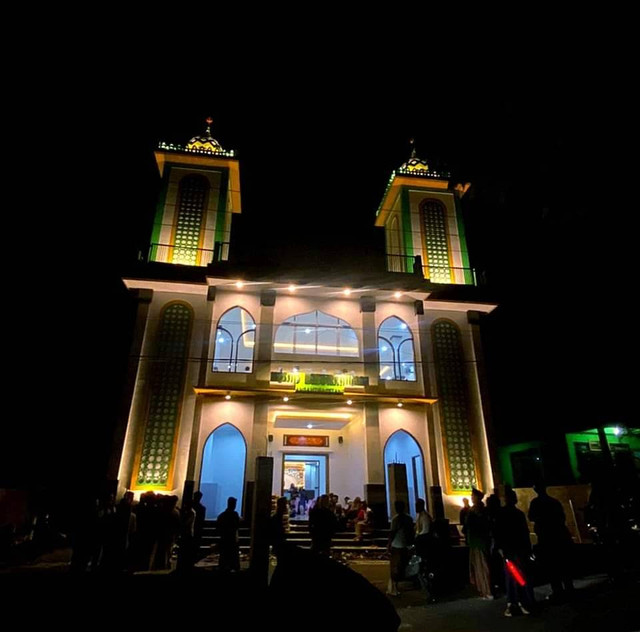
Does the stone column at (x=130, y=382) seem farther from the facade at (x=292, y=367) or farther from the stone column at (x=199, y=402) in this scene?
the stone column at (x=199, y=402)

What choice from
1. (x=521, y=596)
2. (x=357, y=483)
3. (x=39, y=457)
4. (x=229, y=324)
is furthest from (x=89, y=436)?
(x=521, y=596)

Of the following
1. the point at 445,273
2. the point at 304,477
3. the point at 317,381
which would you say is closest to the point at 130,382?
the point at 317,381

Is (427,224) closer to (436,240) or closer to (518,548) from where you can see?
(436,240)

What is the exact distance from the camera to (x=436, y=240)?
1855 centimetres

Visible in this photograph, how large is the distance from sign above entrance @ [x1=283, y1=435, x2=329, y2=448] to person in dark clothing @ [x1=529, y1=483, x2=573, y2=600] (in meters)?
11.3

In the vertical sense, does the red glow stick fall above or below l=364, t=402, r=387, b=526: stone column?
below

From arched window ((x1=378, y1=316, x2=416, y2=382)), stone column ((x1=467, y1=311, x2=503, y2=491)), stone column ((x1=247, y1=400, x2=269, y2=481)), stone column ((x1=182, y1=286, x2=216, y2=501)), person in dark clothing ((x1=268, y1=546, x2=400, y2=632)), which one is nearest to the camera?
person in dark clothing ((x1=268, y1=546, x2=400, y2=632))

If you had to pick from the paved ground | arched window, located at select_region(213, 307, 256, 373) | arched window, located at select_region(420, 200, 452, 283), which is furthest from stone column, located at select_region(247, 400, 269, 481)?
arched window, located at select_region(420, 200, 452, 283)

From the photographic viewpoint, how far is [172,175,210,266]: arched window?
16.6 metres

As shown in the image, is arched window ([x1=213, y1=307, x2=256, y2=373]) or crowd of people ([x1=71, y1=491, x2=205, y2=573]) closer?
crowd of people ([x1=71, y1=491, x2=205, y2=573])

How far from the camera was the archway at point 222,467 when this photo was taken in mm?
14672

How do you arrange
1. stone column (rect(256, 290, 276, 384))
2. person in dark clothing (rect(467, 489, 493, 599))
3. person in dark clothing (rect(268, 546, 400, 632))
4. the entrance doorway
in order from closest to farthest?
person in dark clothing (rect(268, 546, 400, 632))
person in dark clothing (rect(467, 489, 493, 599))
stone column (rect(256, 290, 276, 384))
the entrance doorway

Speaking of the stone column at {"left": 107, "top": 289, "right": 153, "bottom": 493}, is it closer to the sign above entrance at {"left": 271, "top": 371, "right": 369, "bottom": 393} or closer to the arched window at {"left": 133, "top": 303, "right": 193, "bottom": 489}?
the arched window at {"left": 133, "top": 303, "right": 193, "bottom": 489}

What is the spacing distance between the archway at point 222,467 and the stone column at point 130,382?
2.85m
